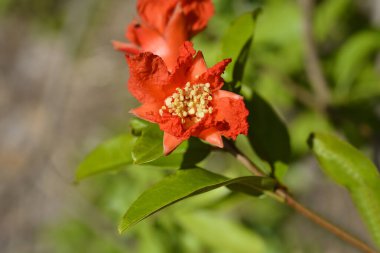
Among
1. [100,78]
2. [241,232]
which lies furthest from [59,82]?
[241,232]

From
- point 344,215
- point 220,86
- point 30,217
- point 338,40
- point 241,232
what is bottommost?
point 30,217

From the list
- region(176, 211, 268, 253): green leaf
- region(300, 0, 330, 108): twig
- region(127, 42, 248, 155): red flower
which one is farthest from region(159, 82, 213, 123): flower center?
region(300, 0, 330, 108): twig

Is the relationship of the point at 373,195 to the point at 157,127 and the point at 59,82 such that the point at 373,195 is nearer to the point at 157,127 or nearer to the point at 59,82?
the point at 157,127

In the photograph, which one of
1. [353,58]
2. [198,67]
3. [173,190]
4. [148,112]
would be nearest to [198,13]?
[198,67]

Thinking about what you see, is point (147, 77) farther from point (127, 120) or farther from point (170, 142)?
point (127, 120)

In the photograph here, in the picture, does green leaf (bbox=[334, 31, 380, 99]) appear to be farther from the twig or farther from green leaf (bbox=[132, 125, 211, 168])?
green leaf (bbox=[132, 125, 211, 168])

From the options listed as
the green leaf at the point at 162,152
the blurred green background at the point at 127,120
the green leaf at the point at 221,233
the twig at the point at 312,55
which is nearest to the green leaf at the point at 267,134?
the blurred green background at the point at 127,120

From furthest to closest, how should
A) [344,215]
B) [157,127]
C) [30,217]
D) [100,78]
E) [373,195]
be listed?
[100,78] → [30,217] → [344,215] → [373,195] → [157,127]
